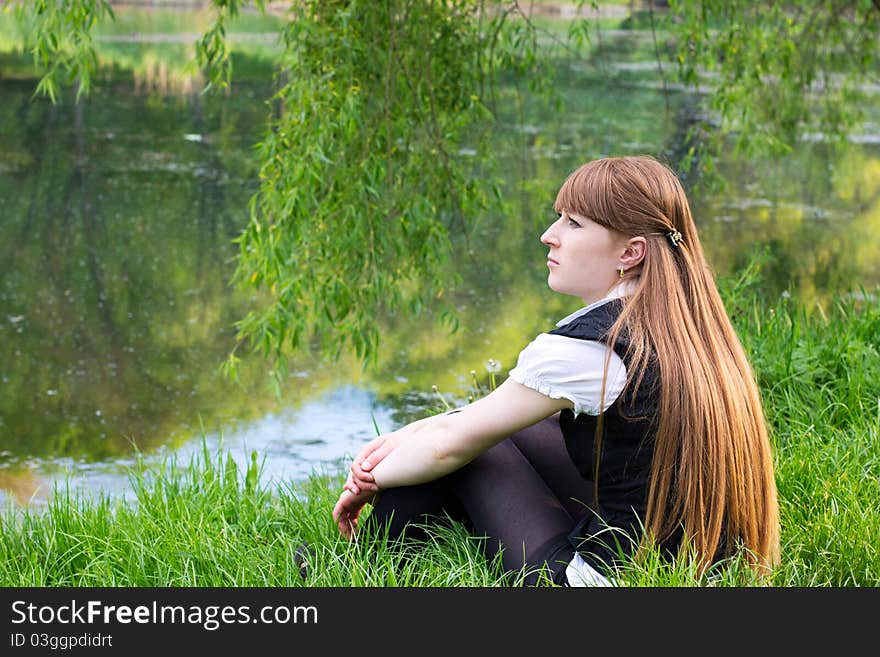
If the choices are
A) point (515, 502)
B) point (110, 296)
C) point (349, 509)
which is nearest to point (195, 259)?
point (110, 296)

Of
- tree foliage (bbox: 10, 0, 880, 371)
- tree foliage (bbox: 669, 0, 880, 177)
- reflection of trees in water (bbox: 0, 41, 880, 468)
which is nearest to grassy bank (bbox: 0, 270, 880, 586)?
tree foliage (bbox: 10, 0, 880, 371)

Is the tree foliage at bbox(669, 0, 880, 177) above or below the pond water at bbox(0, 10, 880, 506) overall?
above

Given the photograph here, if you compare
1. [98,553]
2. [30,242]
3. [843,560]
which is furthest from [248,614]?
[30,242]

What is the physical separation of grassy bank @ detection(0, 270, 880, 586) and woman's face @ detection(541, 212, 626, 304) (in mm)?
507

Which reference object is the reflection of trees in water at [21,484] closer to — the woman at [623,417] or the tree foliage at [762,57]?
the woman at [623,417]

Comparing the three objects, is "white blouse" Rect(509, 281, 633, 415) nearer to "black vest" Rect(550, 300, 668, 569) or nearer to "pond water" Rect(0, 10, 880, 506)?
"black vest" Rect(550, 300, 668, 569)

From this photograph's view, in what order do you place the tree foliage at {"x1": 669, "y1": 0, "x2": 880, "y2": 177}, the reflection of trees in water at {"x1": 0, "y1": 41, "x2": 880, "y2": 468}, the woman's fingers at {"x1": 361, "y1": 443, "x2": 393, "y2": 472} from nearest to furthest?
the woman's fingers at {"x1": 361, "y1": 443, "x2": 393, "y2": 472}
the tree foliage at {"x1": 669, "y1": 0, "x2": 880, "y2": 177}
the reflection of trees in water at {"x1": 0, "y1": 41, "x2": 880, "y2": 468}

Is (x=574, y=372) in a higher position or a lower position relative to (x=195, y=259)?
higher

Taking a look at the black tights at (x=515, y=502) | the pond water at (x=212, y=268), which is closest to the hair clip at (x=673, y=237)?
the black tights at (x=515, y=502)

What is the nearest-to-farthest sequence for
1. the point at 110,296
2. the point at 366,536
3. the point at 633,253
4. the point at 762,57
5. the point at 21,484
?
the point at 633,253, the point at 366,536, the point at 21,484, the point at 762,57, the point at 110,296

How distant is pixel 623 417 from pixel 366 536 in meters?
0.64

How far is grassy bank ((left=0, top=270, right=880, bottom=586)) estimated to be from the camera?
2160 mm

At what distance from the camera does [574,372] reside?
1.87 metres

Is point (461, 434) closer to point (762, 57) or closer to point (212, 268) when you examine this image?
point (762, 57)
